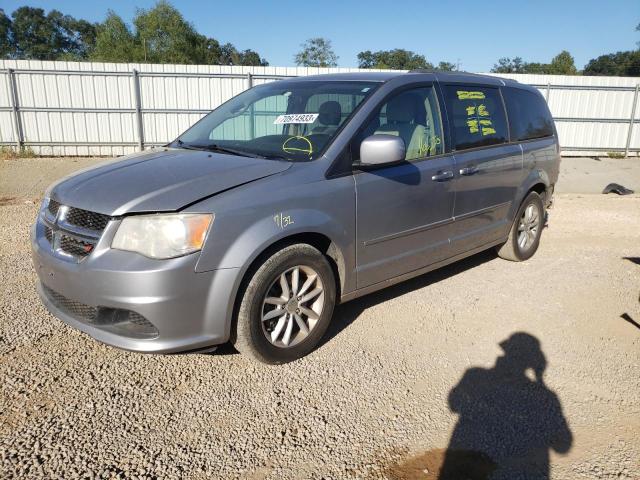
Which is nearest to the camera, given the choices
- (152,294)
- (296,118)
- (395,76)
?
(152,294)

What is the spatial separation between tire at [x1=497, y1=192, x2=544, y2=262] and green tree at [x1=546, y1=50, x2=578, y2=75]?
69735 millimetres

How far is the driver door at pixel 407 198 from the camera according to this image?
3.64 m

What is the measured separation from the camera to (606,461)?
8.38ft

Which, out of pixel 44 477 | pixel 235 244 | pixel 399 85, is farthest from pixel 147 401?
pixel 399 85

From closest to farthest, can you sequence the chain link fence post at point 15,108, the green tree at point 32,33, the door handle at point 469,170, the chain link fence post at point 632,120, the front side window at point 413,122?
the front side window at point 413,122 < the door handle at point 469,170 < the chain link fence post at point 15,108 < the chain link fence post at point 632,120 < the green tree at point 32,33

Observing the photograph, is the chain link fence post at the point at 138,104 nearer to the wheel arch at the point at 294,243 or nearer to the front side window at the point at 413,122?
the front side window at the point at 413,122

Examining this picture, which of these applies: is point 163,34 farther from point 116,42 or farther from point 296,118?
point 296,118

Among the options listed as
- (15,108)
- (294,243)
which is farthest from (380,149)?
(15,108)

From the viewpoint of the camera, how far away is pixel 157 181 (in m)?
3.07

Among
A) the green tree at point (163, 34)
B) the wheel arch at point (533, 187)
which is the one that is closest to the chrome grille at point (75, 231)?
→ the wheel arch at point (533, 187)

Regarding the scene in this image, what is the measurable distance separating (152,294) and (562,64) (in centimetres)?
7615

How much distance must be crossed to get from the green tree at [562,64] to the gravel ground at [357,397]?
235 ft

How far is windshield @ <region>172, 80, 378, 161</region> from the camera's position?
3.61 metres

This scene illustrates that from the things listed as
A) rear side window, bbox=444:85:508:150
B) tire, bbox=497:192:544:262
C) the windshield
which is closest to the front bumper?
the windshield
